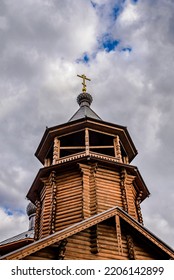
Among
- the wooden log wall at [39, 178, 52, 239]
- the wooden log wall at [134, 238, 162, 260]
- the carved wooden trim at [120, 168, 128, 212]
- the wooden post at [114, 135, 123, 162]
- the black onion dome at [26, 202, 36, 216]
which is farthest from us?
the black onion dome at [26, 202, 36, 216]

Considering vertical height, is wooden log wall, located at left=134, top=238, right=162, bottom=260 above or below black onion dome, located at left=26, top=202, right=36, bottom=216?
below

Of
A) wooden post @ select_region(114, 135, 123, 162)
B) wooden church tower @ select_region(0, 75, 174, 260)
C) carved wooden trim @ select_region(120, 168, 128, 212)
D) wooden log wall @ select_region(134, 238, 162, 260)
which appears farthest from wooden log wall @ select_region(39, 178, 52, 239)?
wooden post @ select_region(114, 135, 123, 162)

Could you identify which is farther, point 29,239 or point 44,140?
point 29,239

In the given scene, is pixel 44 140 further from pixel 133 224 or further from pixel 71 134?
pixel 133 224

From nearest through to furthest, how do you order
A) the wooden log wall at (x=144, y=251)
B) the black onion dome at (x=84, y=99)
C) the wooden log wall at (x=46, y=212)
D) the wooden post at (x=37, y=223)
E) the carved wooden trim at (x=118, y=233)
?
the carved wooden trim at (x=118, y=233)
the wooden log wall at (x=144, y=251)
the wooden log wall at (x=46, y=212)
the wooden post at (x=37, y=223)
the black onion dome at (x=84, y=99)

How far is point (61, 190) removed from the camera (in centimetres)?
1445

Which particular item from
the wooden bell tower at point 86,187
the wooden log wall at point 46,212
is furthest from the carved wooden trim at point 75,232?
the wooden log wall at point 46,212

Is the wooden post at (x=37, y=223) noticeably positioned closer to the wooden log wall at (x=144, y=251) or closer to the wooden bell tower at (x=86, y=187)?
the wooden bell tower at (x=86, y=187)

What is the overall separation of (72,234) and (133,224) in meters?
2.50

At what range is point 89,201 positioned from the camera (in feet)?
44.4

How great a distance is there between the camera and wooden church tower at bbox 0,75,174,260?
35.3 feet

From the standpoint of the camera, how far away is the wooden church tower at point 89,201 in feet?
35.3

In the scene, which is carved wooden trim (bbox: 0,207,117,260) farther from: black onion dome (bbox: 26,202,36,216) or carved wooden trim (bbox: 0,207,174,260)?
black onion dome (bbox: 26,202,36,216)
